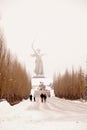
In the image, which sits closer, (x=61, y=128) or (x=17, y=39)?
(x=61, y=128)

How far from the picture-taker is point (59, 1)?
11055mm

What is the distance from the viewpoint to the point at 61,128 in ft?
21.6

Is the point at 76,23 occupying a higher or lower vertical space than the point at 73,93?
higher

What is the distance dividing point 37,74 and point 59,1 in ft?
114

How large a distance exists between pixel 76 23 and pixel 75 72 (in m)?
15.6

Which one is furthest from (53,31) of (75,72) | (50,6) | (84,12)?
(75,72)

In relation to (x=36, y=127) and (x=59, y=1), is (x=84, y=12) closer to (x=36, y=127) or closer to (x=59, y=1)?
(x=59, y=1)

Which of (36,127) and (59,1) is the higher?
(59,1)

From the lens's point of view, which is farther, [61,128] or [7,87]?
[7,87]

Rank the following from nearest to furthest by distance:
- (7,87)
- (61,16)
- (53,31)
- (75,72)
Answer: (61,16) → (53,31) → (7,87) → (75,72)

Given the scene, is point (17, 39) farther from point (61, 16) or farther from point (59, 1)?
point (59, 1)

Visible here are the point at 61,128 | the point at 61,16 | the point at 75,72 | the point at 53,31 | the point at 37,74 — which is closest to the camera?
the point at 61,128

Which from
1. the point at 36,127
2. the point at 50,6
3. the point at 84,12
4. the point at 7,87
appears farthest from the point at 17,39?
the point at 36,127

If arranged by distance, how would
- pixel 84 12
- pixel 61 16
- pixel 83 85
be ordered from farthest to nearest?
pixel 83 85 < pixel 61 16 < pixel 84 12
